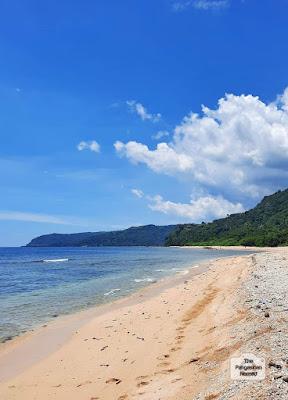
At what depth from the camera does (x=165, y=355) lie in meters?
12.2

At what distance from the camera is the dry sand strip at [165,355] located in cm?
870

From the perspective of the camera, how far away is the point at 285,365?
318 inches

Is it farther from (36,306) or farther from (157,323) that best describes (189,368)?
(36,306)

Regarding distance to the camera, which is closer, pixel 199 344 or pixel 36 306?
pixel 199 344

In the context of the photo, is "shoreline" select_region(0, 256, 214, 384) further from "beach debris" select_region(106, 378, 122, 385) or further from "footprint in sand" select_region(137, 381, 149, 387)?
"footprint in sand" select_region(137, 381, 149, 387)

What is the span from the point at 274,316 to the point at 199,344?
8.13ft

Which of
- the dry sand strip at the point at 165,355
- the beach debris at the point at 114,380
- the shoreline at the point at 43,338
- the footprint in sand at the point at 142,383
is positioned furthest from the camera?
the shoreline at the point at 43,338

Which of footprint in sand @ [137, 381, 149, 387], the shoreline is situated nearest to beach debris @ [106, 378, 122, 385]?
footprint in sand @ [137, 381, 149, 387]

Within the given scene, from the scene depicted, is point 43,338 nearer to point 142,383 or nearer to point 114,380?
point 114,380

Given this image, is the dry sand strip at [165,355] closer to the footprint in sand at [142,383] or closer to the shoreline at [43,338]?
the footprint in sand at [142,383]

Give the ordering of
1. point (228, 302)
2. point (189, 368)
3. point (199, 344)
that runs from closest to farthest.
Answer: point (189, 368)
point (199, 344)
point (228, 302)

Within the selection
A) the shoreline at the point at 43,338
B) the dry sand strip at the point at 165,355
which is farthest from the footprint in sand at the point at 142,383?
the shoreline at the point at 43,338

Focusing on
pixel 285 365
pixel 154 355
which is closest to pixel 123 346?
pixel 154 355

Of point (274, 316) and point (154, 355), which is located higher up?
point (274, 316)
